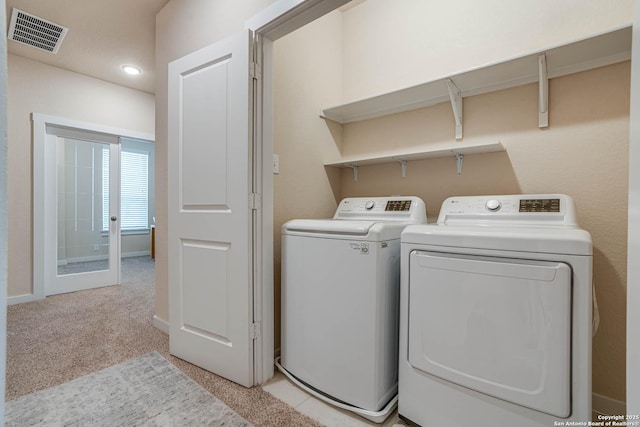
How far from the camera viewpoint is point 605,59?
1.47m

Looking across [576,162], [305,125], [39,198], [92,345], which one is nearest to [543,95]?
[576,162]

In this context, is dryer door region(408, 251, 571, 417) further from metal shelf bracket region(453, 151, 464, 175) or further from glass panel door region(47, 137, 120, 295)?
glass panel door region(47, 137, 120, 295)

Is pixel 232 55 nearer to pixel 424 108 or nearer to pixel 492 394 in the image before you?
pixel 424 108

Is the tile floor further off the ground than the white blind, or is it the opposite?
the white blind

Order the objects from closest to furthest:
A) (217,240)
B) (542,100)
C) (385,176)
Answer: (542,100), (217,240), (385,176)

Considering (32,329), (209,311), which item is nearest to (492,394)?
(209,311)

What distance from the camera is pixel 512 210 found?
1534mm

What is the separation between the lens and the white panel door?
1624 millimetres

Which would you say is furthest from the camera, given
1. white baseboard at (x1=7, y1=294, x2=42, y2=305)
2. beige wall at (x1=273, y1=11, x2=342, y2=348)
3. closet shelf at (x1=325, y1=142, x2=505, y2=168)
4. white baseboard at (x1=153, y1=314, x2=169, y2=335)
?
white baseboard at (x1=7, y1=294, x2=42, y2=305)

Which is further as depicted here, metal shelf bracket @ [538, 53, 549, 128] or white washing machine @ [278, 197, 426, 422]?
metal shelf bracket @ [538, 53, 549, 128]

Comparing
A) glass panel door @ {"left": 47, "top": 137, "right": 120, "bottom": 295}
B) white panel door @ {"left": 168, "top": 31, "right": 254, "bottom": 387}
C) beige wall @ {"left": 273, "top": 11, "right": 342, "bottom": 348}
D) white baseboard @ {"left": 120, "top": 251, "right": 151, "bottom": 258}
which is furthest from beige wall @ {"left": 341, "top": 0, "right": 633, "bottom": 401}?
white baseboard @ {"left": 120, "top": 251, "right": 151, "bottom": 258}

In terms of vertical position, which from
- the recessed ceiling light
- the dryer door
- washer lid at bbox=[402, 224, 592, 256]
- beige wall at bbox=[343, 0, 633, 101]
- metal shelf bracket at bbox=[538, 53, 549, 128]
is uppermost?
the recessed ceiling light

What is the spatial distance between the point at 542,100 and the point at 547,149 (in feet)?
0.88

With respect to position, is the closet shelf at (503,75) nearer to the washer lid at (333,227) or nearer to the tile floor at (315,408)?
the washer lid at (333,227)
